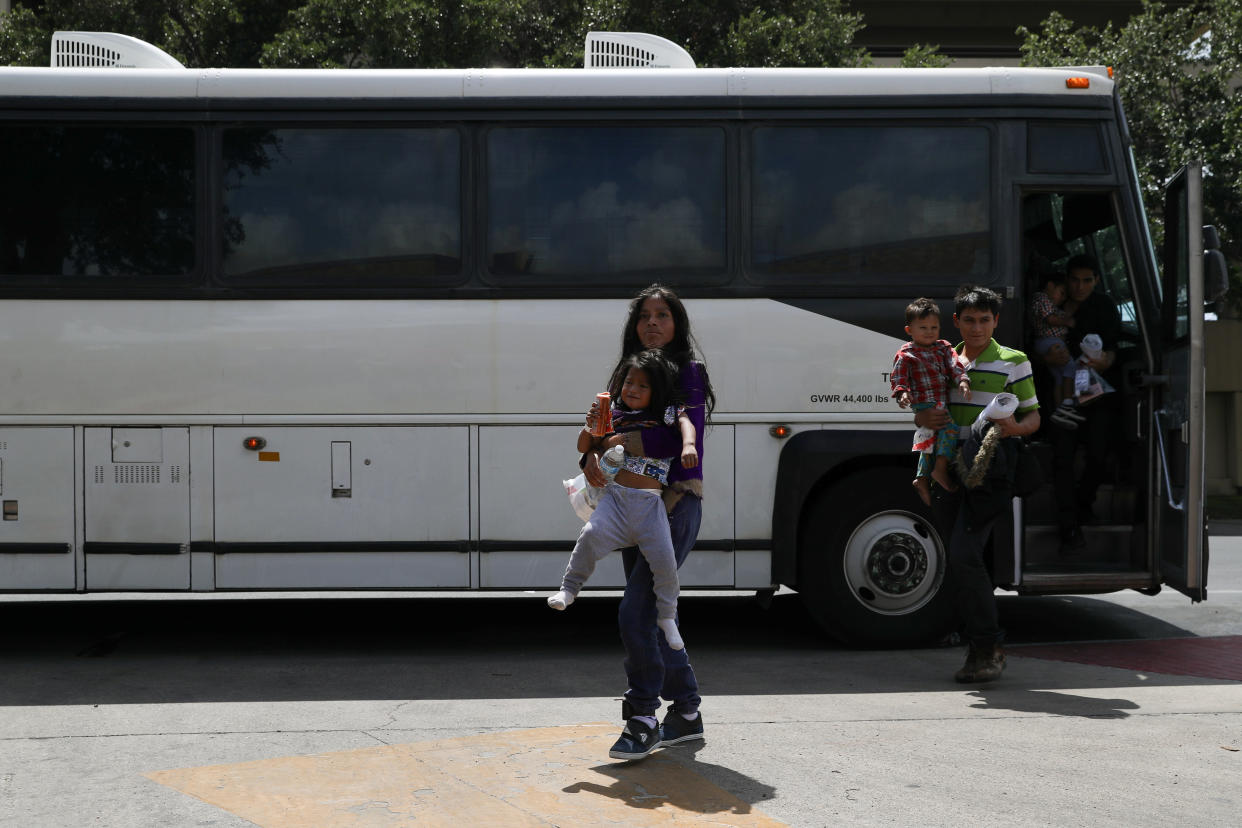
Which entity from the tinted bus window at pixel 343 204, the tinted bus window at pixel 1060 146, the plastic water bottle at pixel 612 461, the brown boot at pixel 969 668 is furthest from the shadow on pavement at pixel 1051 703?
the tinted bus window at pixel 343 204

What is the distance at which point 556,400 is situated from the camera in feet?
24.4

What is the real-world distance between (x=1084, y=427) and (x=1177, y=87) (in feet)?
48.6

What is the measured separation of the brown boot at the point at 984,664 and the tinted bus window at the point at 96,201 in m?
4.73

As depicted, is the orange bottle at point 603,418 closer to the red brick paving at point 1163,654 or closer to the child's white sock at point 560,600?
the child's white sock at point 560,600

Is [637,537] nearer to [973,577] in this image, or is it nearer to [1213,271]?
[973,577]

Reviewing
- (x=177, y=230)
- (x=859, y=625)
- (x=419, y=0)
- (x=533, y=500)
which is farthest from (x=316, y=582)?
(x=419, y=0)

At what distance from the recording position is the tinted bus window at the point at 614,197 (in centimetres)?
752

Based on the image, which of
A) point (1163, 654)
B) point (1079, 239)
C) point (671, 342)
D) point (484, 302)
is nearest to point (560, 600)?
point (671, 342)

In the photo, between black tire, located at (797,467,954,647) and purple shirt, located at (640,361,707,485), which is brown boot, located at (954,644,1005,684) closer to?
black tire, located at (797,467,954,647)

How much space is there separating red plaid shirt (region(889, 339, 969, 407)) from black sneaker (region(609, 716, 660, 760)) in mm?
2445

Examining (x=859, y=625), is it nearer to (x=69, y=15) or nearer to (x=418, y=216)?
(x=418, y=216)

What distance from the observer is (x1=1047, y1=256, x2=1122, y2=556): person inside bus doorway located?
25.7 feet

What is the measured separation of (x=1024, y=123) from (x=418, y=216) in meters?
3.50

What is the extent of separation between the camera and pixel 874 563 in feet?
24.8
